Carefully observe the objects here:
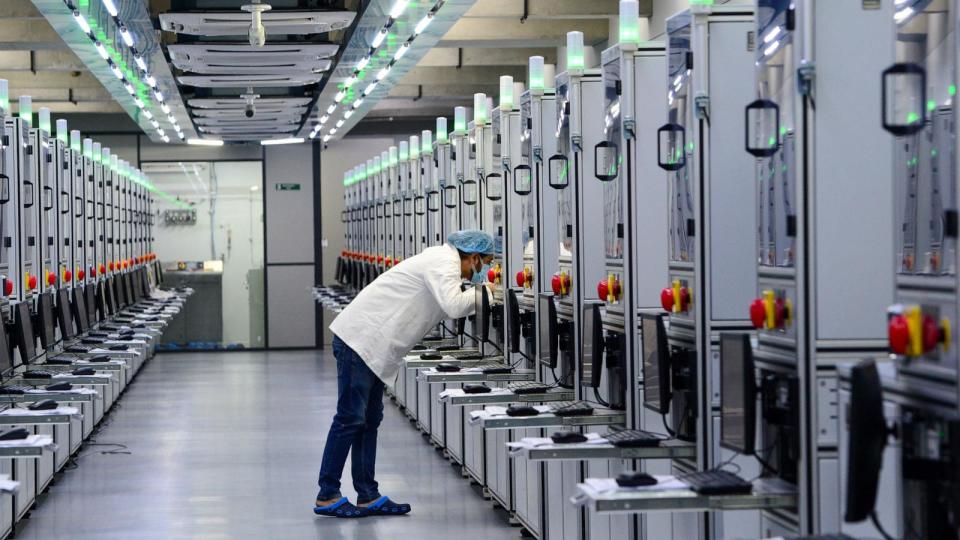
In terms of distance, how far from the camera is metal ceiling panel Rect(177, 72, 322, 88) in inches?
469

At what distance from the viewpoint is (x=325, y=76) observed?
12578mm

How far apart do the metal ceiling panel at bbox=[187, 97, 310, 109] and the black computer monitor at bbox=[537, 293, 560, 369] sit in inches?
303

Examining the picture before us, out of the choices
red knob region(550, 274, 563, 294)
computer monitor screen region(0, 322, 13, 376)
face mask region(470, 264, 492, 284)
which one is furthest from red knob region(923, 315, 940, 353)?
computer monitor screen region(0, 322, 13, 376)

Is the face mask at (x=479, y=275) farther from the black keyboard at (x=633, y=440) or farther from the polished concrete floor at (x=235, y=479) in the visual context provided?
the black keyboard at (x=633, y=440)

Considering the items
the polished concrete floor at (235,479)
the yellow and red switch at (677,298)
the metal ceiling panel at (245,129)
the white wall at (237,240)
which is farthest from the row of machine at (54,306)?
the white wall at (237,240)

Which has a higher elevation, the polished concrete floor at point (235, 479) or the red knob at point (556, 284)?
the red knob at point (556, 284)

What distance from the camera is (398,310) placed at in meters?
7.76

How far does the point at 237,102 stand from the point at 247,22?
467 cm

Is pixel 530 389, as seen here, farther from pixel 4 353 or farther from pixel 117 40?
pixel 117 40

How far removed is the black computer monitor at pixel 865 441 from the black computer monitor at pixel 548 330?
3209 mm

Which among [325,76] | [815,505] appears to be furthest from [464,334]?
[815,505]

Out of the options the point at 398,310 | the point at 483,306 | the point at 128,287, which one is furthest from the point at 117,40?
the point at 128,287

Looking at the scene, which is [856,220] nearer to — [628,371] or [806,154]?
[806,154]

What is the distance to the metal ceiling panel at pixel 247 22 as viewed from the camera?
924 cm
